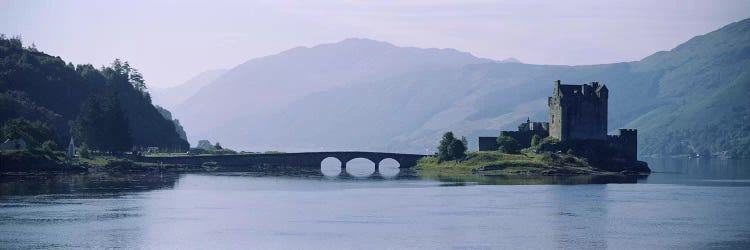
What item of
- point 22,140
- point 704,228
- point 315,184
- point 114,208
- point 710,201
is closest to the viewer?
point 704,228

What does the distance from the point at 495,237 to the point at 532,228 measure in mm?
9189

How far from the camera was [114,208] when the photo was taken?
429 feet

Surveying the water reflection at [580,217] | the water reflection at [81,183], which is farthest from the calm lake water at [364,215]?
the water reflection at [81,183]

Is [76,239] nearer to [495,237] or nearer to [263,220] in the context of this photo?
[263,220]

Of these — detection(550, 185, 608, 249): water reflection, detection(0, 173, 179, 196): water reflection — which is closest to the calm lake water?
detection(550, 185, 608, 249): water reflection

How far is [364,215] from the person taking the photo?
419 ft

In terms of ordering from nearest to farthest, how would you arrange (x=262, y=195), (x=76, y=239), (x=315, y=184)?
(x=76, y=239) → (x=262, y=195) → (x=315, y=184)

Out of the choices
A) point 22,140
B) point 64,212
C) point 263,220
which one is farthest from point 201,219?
point 22,140

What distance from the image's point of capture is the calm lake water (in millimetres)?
104188

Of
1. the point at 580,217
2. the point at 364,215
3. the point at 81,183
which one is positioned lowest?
the point at 364,215

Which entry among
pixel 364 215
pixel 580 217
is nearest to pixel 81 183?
pixel 364 215

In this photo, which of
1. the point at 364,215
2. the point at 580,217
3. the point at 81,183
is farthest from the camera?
the point at 81,183

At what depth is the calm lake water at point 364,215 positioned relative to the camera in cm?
10419

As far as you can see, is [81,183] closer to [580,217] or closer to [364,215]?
[364,215]
